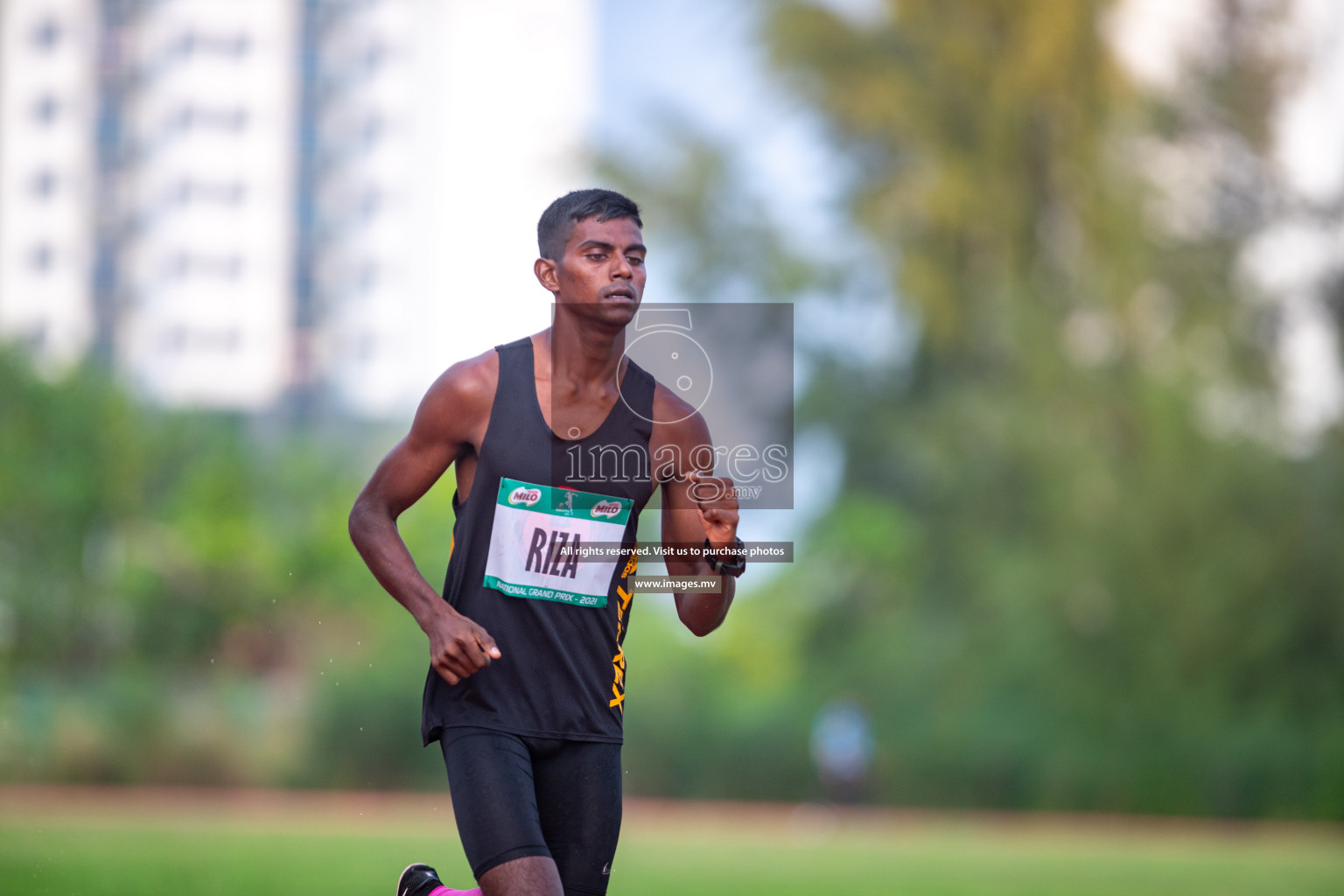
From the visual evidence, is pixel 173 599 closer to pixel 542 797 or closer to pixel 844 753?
pixel 844 753

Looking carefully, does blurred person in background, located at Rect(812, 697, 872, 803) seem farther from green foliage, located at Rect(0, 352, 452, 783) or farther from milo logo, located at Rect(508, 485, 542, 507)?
milo logo, located at Rect(508, 485, 542, 507)

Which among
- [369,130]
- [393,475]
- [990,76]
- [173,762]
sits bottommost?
[173,762]

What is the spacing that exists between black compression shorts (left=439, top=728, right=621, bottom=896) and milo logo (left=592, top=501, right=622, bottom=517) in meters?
0.68

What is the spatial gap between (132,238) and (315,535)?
58.2 m

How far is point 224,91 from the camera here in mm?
92500

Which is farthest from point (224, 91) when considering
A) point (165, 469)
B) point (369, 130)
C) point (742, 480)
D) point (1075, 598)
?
point (742, 480)

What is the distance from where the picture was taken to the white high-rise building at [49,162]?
280 ft

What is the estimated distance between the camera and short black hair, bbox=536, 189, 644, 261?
15.1 feet

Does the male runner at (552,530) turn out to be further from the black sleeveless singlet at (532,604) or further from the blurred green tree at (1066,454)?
the blurred green tree at (1066,454)

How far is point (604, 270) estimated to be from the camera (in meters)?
4.52

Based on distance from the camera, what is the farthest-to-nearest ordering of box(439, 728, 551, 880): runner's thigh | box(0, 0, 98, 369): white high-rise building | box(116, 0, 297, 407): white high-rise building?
box(116, 0, 297, 407): white high-rise building → box(0, 0, 98, 369): white high-rise building → box(439, 728, 551, 880): runner's thigh

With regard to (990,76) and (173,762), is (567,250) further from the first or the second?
(990,76)

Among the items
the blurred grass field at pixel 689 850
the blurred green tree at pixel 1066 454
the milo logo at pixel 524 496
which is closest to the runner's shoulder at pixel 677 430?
the milo logo at pixel 524 496

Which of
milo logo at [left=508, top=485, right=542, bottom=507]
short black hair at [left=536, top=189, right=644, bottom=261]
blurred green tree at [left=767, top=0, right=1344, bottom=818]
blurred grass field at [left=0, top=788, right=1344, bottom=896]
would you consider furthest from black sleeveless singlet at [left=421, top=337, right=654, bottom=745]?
blurred green tree at [left=767, top=0, right=1344, bottom=818]
